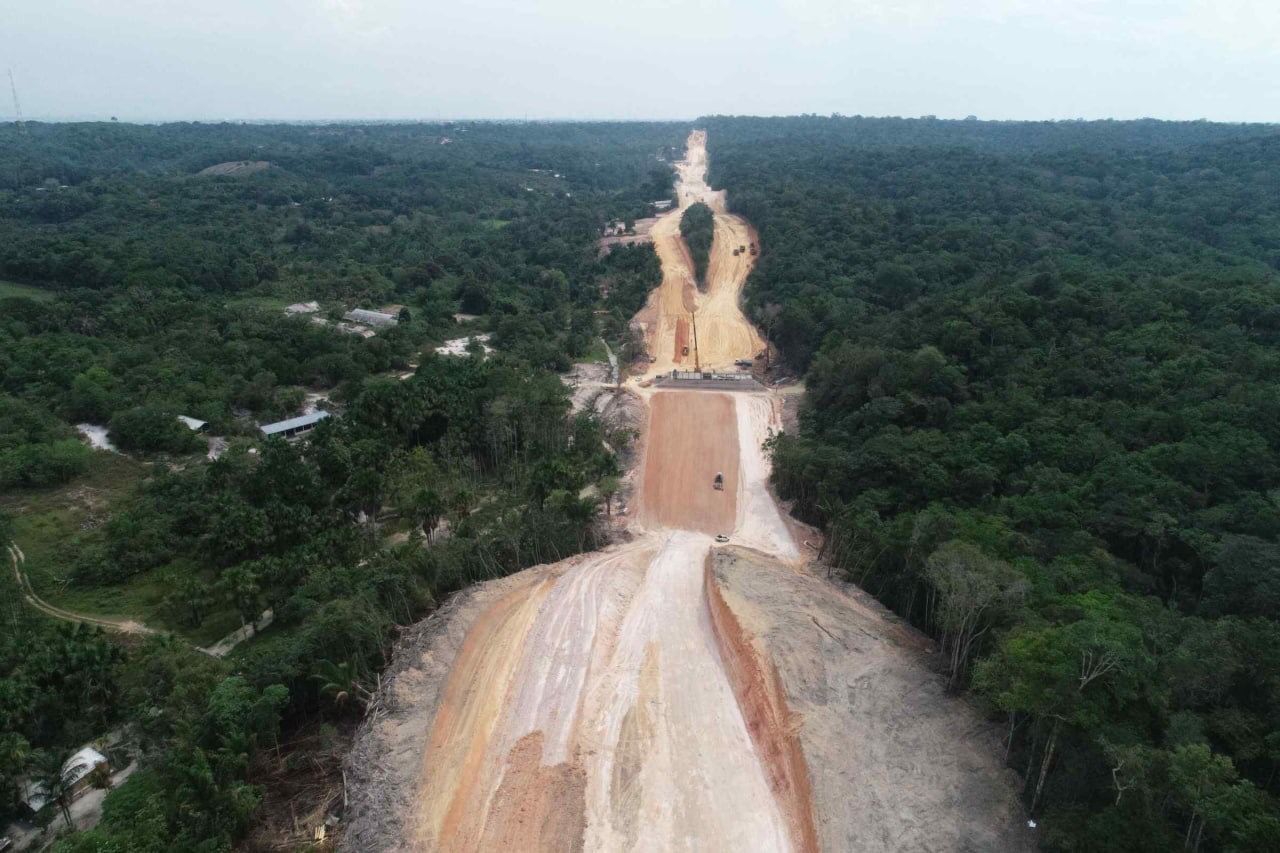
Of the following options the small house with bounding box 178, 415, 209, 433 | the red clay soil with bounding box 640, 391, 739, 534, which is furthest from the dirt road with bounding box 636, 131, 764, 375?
the small house with bounding box 178, 415, 209, 433

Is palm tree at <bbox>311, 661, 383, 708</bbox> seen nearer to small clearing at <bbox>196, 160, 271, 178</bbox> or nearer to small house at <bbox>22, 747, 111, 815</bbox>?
small house at <bbox>22, 747, 111, 815</bbox>

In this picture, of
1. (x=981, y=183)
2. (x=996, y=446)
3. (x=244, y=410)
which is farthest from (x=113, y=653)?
(x=981, y=183)

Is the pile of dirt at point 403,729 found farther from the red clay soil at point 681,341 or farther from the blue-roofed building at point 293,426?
the red clay soil at point 681,341

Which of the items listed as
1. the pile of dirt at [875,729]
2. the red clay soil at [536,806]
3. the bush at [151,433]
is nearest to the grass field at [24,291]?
the bush at [151,433]

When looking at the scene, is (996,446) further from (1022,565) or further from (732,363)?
(732,363)

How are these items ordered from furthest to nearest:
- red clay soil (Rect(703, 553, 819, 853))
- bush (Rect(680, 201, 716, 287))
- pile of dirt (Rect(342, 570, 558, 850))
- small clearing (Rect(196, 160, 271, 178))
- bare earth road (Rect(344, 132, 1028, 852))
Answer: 1. small clearing (Rect(196, 160, 271, 178))
2. bush (Rect(680, 201, 716, 287))
3. red clay soil (Rect(703, 553, 819, 853))
4. bare earth road (Rect(344, 132, 1028, 852))
5. pile of dirt (Rect(342, 570, 558, 850))

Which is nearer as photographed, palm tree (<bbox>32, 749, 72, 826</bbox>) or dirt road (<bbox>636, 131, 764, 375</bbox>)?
palm tree (<bbox>32, 749, 72, 826</bbox>)
